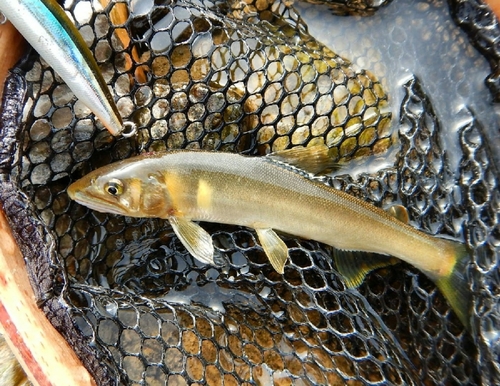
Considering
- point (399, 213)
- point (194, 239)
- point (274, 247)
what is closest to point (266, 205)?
point (274, 247)

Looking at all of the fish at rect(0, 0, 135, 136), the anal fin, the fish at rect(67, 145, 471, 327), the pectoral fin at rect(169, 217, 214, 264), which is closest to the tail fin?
the fish at rect(67, 145, 471, 327)

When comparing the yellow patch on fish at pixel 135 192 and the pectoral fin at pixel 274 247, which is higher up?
the yellow patch on fish at pixel 135 192

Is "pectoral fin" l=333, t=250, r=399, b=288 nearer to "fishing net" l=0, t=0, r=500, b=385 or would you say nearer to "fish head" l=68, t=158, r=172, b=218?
"fishing net" l=0, t=0, r=500, b=385

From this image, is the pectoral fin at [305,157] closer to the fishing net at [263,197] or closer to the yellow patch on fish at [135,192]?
the fishing net at [263,197]

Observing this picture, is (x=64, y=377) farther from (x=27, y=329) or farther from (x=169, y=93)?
(x=169, y=93)

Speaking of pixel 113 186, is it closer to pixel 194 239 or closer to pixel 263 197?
pixel 194 239

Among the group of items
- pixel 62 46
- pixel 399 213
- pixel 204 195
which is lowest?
pixel 399 213

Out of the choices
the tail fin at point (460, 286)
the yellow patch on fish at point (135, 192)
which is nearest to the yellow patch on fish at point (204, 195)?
the yellow patch on fish at point (135, 192)

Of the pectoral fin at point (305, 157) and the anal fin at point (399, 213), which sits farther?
the anal fin at point (399, 213)
